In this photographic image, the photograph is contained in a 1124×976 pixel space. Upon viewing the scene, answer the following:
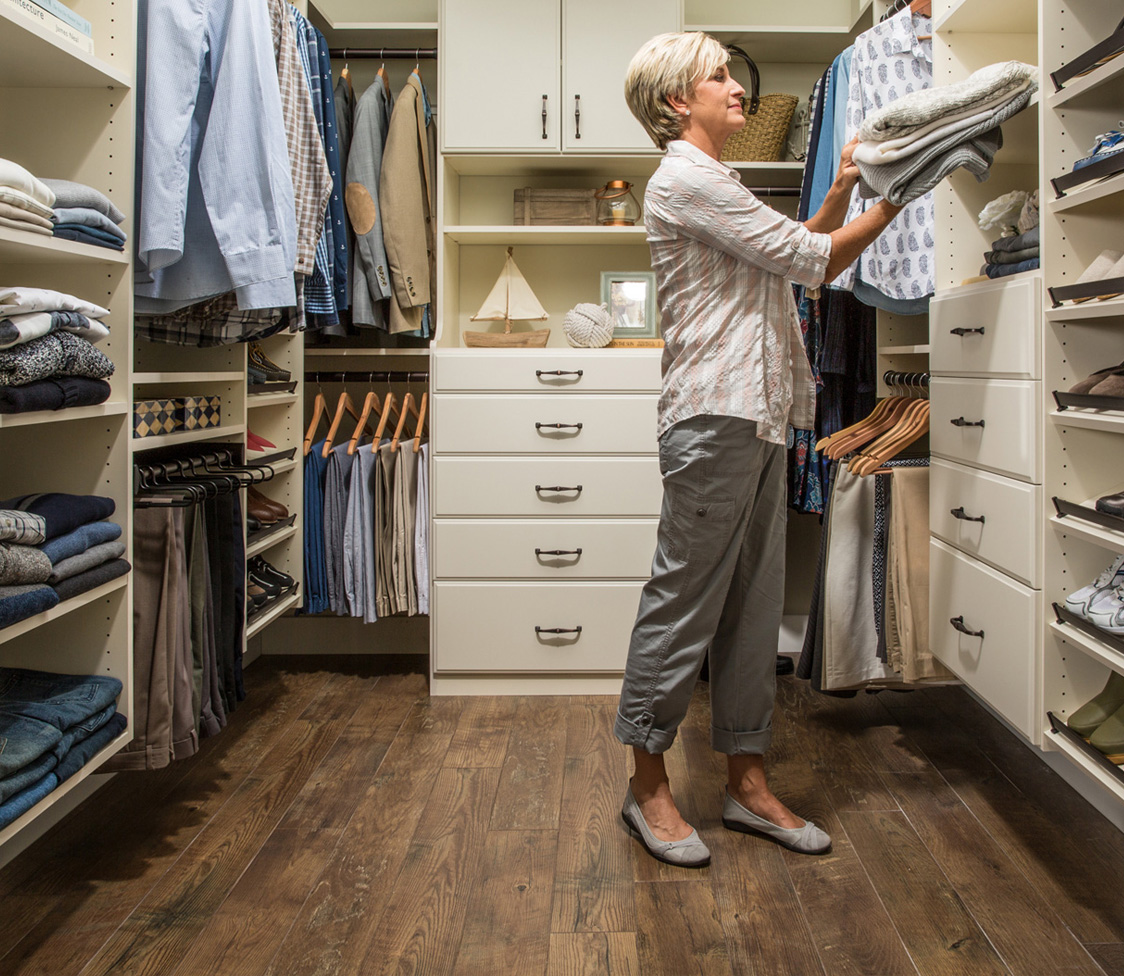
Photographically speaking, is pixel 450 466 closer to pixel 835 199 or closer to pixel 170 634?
pixel 170 634

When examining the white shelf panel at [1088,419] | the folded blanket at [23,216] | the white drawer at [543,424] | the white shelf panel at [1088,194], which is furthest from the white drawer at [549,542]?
the folded blanket at [23,216]

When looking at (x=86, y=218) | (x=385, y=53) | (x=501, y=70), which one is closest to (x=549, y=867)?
(x=86, y=218)

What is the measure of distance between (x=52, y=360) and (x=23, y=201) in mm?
215

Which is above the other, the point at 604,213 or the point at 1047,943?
the point at 604,213

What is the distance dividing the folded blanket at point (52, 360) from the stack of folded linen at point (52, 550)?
195 millimetres

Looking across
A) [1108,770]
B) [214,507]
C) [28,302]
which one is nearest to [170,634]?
[214,507]

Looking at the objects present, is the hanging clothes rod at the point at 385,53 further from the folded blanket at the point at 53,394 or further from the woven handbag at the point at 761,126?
the folded blanket at the point at 53,394

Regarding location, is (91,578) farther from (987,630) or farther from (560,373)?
(987,630)

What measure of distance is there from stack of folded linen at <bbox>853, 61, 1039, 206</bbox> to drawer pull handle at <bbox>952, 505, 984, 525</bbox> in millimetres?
628

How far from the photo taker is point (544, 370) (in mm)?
2672

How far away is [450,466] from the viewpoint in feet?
8.85

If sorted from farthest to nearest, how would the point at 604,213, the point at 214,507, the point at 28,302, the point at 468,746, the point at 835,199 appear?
1. the point at 604,213
2. the point at 468,746
3. the point at 214,507
4. the point at 835,199
5. the point at 28,302

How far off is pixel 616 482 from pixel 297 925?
4.82ft

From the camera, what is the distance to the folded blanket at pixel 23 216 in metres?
1.31
